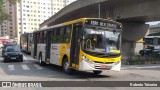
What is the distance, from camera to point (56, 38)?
20203 millimetres

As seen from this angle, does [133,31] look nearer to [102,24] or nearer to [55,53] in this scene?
[55,53]

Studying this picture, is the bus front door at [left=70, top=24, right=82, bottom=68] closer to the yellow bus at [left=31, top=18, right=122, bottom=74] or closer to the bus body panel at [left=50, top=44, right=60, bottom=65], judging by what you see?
the yellow bus at [left=31, top=18, right=122, bottom=74]

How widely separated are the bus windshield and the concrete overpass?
15.6 m

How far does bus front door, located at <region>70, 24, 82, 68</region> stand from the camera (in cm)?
1611

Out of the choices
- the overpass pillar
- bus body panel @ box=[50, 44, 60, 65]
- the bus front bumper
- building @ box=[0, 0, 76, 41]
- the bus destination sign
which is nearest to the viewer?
the bus front bumper

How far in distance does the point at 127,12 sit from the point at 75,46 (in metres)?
19.1

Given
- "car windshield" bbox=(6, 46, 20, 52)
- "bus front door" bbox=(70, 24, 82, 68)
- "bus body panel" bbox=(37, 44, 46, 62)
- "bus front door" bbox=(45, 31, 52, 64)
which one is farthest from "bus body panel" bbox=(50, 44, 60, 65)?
"car windshield" bbox=(6, 46, 20, 52)

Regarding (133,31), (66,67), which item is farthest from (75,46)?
(133,31)

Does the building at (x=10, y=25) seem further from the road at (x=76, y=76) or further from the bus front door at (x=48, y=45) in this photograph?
the road at (x=76, y=76)

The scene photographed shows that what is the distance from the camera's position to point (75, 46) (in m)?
16.5

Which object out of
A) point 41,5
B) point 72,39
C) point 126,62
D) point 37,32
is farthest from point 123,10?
point 41,5

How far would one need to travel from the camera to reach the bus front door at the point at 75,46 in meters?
16.1

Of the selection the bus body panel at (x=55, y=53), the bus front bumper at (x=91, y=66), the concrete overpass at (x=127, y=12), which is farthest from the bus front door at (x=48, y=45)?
the concrete overpass at (x=127, y=12)

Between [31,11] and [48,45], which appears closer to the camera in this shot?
[48,45]
